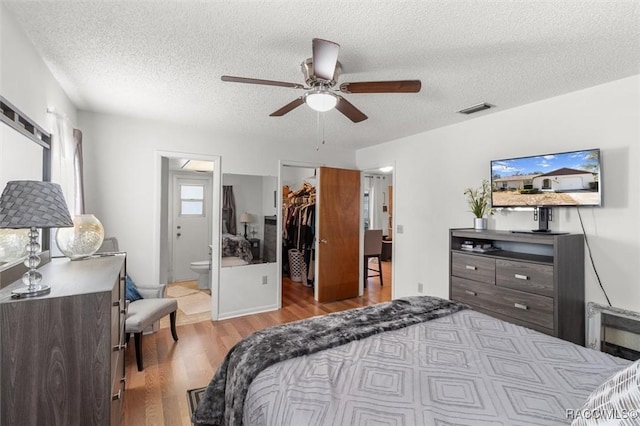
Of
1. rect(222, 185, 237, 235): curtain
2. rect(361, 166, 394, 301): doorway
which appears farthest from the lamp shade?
rect(361, 166, 394, 301): doorway

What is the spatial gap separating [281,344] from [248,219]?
103 inches

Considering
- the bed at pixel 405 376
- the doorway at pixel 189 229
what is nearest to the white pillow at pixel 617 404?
the bed at pixel 405 376

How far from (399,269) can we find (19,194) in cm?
386

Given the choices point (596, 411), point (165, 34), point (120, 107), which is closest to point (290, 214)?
point (120, 107)

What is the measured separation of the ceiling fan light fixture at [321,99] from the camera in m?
1.87

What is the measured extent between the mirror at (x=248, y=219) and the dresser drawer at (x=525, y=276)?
8.91 ft

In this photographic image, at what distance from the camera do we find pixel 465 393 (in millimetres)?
1140

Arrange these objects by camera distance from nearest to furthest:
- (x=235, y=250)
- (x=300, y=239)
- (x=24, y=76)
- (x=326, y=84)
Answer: (x=24, y=76)
(x=326, y=84)
(x=235, y=250)
(x=300, y=239)

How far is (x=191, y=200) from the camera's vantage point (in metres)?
5.48

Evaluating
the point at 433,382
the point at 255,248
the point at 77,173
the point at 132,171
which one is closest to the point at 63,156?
the point at 77,173

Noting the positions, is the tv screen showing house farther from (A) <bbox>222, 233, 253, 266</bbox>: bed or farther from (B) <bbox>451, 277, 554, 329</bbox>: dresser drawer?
(A) <bbox>222, 233, 253, 266</bbox>: bed

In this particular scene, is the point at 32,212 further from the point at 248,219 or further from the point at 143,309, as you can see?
the point at 248,219

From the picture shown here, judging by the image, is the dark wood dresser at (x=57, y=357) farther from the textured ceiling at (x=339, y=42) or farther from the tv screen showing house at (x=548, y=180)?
the tv screen showing house at (x=548, y=180)

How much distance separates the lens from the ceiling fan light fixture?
6.14ft
